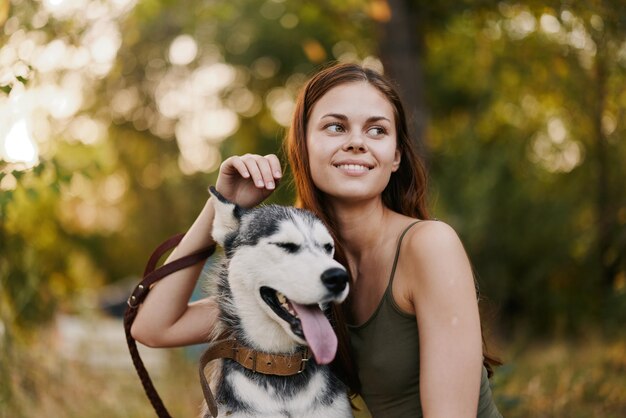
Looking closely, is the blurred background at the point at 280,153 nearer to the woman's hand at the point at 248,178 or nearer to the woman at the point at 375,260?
the woman at the point at 375,260

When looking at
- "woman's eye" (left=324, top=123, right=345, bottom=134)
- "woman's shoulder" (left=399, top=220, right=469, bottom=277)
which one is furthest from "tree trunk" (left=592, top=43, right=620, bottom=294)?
"woman's shoulder" (left=399, top=220, right=469, bottom=277)

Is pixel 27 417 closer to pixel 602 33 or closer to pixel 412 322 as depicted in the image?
pixel 412 322

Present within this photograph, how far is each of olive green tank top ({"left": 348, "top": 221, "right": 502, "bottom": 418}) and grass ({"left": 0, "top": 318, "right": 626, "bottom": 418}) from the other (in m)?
2.19

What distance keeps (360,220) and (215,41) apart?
9005 millimetres

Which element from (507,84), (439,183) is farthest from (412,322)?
(507,84)

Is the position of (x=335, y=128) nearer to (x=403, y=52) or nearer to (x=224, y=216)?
(x=224, y=216)

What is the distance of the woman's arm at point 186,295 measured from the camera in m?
2.69

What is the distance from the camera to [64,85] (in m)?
6.09

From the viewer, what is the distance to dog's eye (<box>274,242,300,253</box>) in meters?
2.28

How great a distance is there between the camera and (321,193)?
2.84 meters

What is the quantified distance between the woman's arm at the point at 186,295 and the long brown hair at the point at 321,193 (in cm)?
20

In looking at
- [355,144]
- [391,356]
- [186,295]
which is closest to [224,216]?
[186,295]

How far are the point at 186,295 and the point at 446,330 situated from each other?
105cm

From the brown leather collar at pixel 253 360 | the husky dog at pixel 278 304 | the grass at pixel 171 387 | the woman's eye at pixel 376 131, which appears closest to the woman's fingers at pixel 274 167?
the husky dog at pixel 278 304
